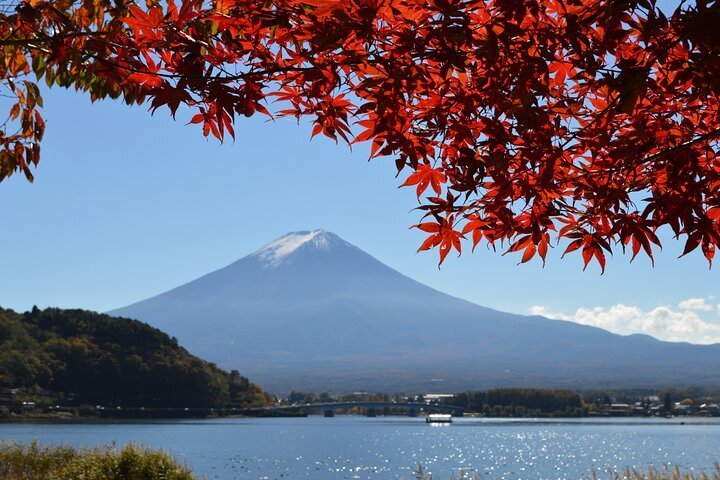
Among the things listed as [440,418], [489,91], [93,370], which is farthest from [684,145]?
[440,418]

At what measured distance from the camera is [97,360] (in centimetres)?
10206

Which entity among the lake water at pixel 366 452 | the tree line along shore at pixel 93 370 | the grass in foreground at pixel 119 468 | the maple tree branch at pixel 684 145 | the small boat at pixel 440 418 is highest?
the tree line along shore at pixel 93 370

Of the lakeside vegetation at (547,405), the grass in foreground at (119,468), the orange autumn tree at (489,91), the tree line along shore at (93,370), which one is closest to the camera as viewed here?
the orange autumn tree at (489,91)

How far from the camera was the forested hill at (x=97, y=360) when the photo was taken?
99.1 metres

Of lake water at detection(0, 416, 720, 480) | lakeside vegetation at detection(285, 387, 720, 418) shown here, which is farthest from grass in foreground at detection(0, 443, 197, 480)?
lakeside vegetation at detection(285, 387, 720, 418)

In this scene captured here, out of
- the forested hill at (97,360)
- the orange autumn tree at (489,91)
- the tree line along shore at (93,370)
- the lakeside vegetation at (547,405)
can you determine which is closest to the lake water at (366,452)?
the tree line along shore at (93,370)

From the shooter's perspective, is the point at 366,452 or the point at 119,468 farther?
the point at 366,452

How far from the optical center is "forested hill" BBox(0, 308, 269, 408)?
99.1 meters

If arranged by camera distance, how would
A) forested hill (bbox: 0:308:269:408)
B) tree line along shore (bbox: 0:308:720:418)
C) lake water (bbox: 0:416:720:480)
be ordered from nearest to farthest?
1. lake water (bbox: 0:416:720:480)
2. tree line along shore (bbox: 0:308:720:418)
3. forested hill (bbox: 0:308:269:408)

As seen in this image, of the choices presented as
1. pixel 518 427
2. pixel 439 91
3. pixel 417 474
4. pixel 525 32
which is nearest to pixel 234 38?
pixel 439 91

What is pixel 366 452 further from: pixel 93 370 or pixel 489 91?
pixel 489 91

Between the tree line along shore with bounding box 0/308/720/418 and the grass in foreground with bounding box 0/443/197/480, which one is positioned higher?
the tree line along shore with bounding box 0/308/720/418

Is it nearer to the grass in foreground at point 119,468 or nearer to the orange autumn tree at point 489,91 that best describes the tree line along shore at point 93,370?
the grass in foreground at point 119,468

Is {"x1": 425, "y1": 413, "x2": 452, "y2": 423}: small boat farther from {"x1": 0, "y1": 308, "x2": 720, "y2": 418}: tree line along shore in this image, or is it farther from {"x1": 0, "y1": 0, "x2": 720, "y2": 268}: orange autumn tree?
{"x1": 0, "y1": 0, "x2": 720, "y2": 268}: orange autumn tree
